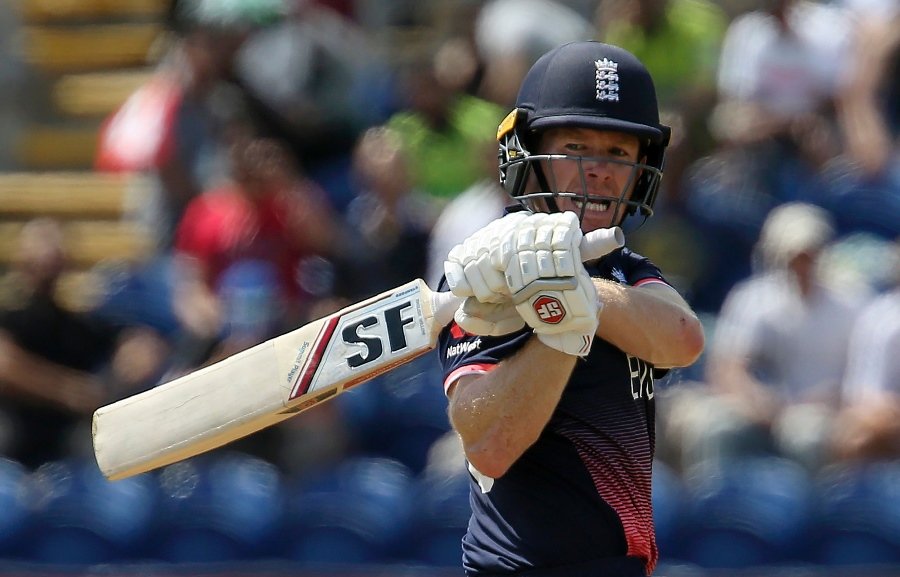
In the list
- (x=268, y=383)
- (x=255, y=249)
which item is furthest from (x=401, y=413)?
(x=268, y=383)

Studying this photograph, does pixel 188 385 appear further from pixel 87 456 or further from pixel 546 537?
pixel 87 456

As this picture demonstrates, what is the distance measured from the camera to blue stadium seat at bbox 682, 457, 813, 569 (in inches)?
206

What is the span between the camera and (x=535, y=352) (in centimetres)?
244

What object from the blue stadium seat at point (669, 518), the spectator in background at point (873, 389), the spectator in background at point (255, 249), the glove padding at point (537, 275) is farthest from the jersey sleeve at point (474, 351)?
the spectator in background at point (255, 249)

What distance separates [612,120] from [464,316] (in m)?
0.46

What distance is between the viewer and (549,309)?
2.34 meters

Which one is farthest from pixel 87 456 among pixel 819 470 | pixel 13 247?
pixel 819 470

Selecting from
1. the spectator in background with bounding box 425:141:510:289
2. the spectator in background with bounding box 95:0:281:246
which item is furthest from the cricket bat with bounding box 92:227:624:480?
the spectator in background with bounding box 95:0:281:246

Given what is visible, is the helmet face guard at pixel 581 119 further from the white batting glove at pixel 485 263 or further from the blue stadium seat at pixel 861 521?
the blue stadium seat at pixel 861 521

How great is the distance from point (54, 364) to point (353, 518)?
62.1 inches

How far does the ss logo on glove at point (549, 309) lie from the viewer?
233 cm

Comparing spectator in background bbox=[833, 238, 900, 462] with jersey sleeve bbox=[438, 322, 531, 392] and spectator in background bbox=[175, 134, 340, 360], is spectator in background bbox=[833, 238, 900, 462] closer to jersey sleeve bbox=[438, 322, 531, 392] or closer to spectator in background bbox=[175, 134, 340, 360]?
spectator in background bbox=[175, 134, 340, 360]

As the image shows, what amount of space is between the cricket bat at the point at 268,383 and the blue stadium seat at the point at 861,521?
114 inches

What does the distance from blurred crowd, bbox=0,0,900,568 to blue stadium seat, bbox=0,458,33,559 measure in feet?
0.69
